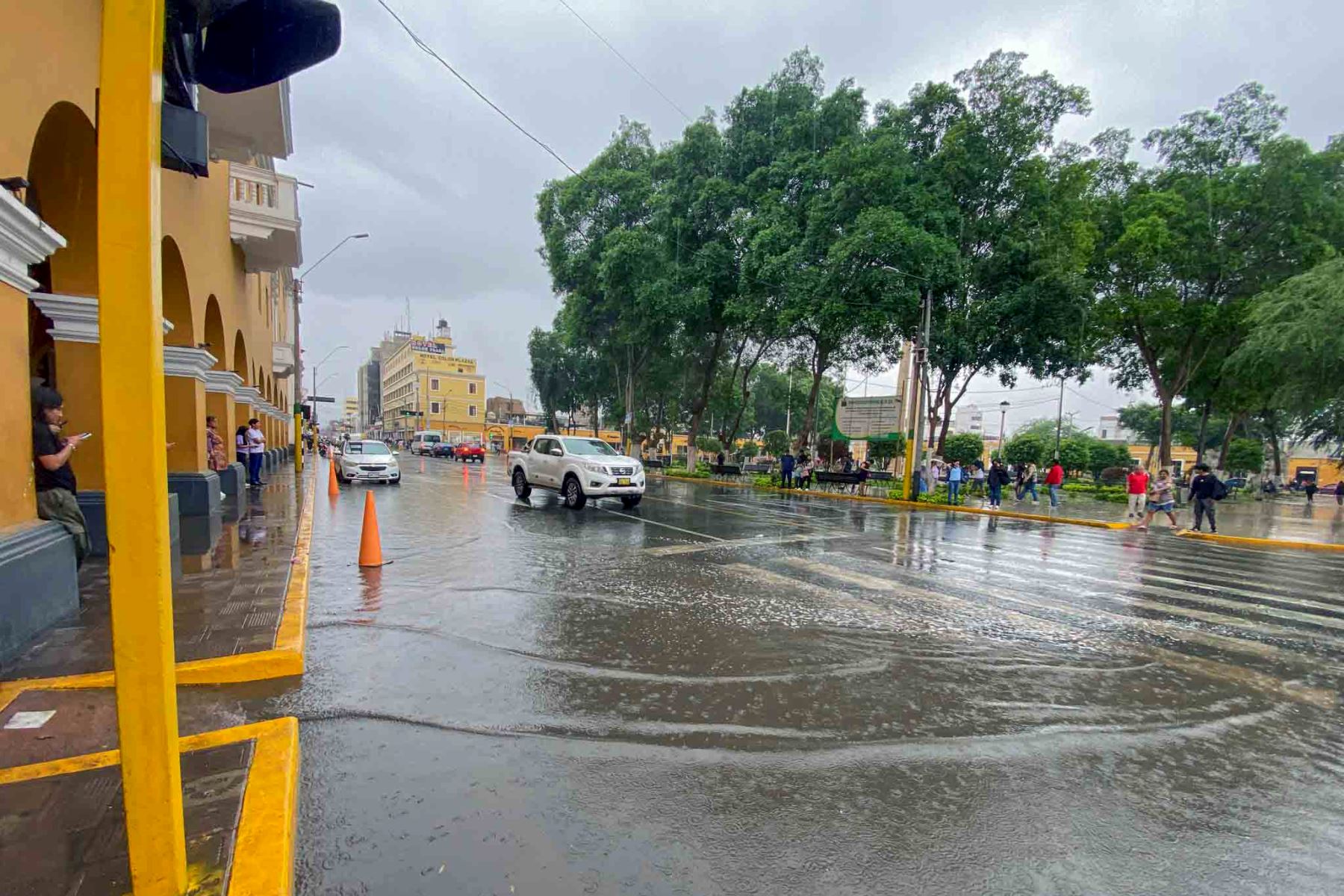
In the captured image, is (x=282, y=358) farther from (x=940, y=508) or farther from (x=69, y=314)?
(x=940, y=508)

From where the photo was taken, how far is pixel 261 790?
2627 mm

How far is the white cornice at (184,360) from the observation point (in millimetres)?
9836

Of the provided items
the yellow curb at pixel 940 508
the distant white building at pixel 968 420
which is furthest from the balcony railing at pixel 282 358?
the distant white building at pixel 968 420

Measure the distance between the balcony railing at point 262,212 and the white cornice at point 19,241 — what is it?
1122 centimetres

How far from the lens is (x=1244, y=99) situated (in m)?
25.0

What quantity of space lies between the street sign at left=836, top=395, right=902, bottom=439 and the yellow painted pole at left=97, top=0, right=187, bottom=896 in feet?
77.1

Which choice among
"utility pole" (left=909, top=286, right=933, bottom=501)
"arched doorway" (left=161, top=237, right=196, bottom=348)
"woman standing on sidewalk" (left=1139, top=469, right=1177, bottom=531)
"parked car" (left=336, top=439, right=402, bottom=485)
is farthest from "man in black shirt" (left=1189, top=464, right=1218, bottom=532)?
"parked car" (left=336, top=439, right=402, bottom=485)

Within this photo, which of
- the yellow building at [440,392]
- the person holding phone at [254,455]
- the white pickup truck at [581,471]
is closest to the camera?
the white pickup truck at [581,471]

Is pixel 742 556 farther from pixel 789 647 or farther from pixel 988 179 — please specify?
pixel 988 179

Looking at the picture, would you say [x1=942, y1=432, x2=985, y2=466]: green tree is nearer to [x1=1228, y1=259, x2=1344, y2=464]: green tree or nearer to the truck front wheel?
[x1=1228, y1=259, x2=1344, y2=464]: green tree

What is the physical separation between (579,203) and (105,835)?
1158 inches

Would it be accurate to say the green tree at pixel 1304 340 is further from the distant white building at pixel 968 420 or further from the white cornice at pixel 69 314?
the distant white building at pixel 968 420

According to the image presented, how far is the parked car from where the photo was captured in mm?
20047

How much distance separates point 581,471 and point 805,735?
10.9 meters
